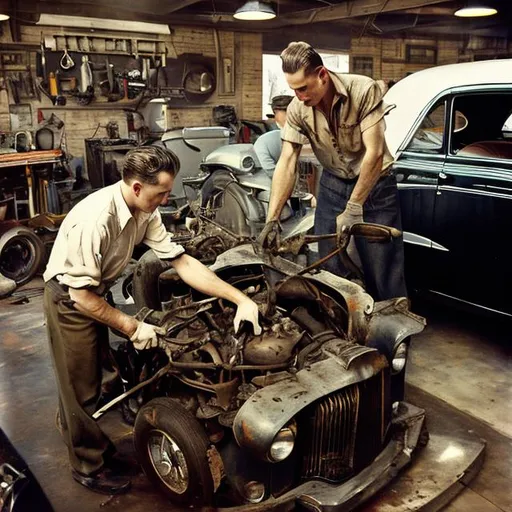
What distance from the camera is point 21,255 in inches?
234

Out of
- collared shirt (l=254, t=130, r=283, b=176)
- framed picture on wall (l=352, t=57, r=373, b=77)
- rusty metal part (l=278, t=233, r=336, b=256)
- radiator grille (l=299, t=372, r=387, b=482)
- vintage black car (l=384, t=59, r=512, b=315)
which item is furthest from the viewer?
framed picture on wall (l=352, t=57, r=373, b=77)

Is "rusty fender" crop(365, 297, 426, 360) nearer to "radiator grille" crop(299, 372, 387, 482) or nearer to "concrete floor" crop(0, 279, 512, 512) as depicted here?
"radiator grille" crop(299, 372, 387, 482)

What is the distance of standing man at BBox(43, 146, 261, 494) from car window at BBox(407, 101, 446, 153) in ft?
7.70

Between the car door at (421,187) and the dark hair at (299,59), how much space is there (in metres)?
1.53

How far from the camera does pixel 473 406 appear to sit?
3.50 meters

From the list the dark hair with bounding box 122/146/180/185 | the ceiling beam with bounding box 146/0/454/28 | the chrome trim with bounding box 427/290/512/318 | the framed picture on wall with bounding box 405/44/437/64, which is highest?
the ceiling beam with bounding box 146/0/454/28

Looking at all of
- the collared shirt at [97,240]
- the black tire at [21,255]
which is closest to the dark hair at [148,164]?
the collared shirt at [97,240]

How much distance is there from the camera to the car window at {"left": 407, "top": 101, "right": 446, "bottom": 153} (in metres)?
4.33

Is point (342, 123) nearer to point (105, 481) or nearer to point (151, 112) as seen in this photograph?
point (105, 481)

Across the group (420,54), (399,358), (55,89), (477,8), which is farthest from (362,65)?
(399,358)

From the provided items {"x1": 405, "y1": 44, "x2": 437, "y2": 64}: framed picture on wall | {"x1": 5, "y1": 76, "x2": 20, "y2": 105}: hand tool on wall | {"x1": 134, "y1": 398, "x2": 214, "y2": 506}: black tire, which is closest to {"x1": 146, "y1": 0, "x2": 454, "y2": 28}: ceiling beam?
{"x1": 5, "y1": 76, "x2": 20, "y2": 105}: hand tool on wall

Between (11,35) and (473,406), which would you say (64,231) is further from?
(11,35)

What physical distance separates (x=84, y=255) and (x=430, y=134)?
3.05 metres

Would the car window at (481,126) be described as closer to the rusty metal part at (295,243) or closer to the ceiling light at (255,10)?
the rusty metal part at (295,243)
